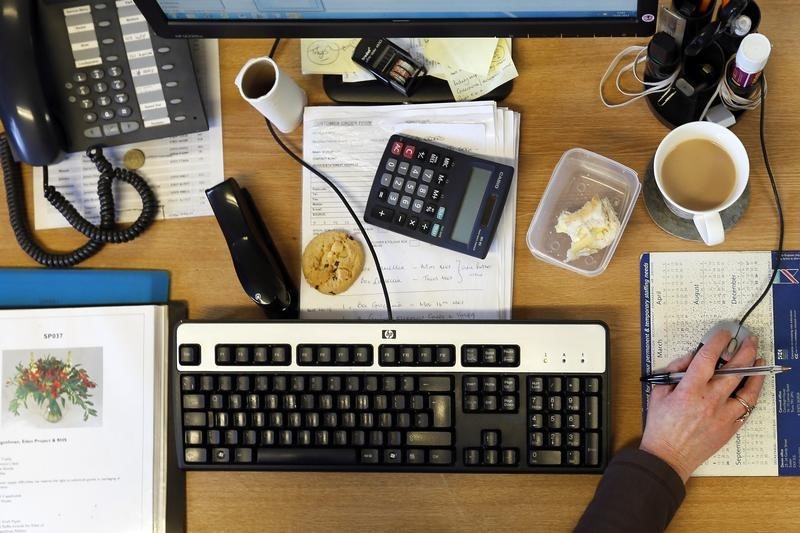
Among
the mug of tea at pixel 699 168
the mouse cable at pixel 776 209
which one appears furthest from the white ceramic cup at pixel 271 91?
the mouse cable at pixel 776 209

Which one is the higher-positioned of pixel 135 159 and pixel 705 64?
pixel 705 64

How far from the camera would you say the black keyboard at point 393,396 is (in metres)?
0.70

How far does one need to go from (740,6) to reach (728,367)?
35 cm

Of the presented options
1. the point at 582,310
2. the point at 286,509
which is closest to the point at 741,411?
the point at 582,310

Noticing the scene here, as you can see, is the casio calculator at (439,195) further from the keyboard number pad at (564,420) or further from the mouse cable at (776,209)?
the mouse cable at (776,209)

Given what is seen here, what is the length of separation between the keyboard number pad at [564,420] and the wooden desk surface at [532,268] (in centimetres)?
4

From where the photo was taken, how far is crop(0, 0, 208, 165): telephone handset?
0.74 metres

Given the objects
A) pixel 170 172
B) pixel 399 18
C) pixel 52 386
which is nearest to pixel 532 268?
pixel 399 18

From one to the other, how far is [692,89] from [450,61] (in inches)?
10.0

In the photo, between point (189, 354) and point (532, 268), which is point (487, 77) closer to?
point (532, 268)

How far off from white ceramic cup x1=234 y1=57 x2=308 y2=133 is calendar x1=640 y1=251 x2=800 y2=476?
42 cm

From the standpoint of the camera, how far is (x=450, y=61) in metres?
0.75

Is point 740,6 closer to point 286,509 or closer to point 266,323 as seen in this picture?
point 266,323

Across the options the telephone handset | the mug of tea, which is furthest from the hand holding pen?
the telephone handset
